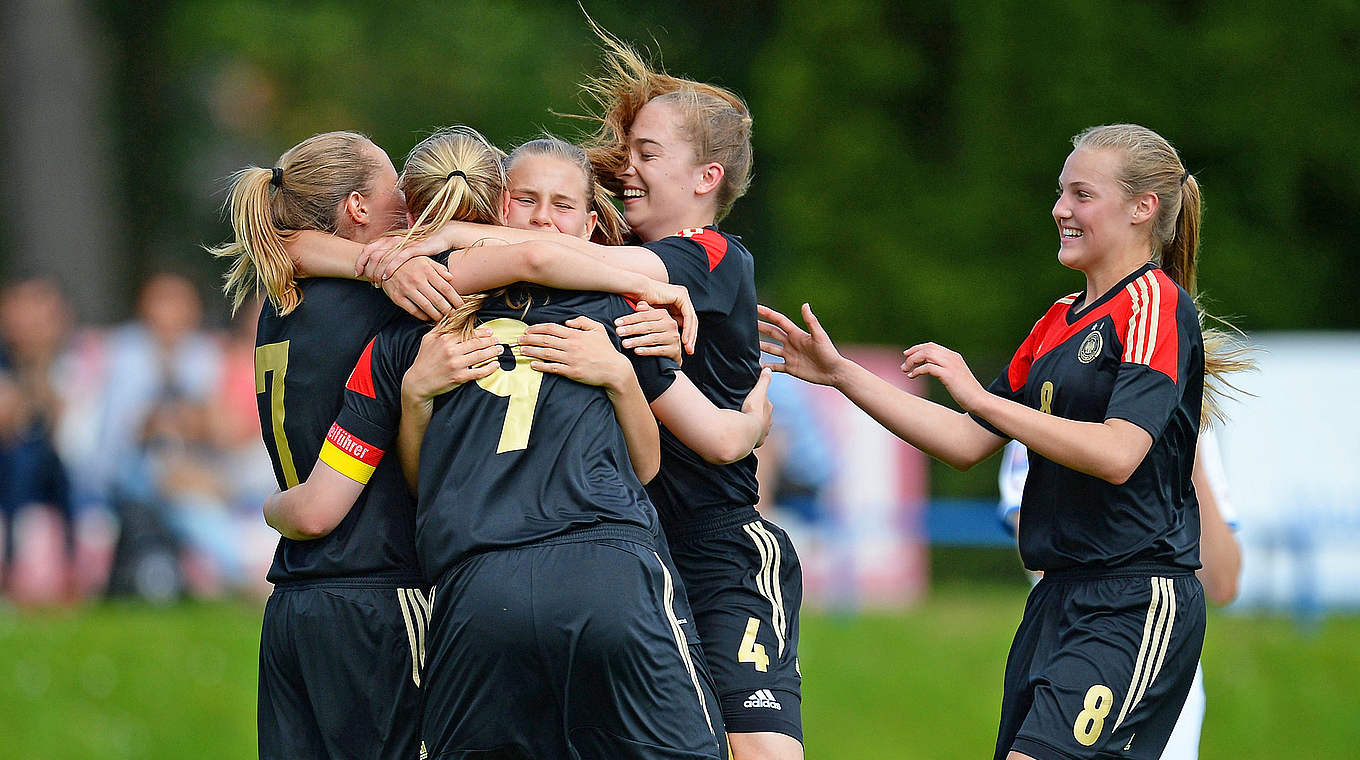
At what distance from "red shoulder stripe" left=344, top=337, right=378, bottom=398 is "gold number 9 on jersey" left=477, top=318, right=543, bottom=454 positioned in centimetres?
33

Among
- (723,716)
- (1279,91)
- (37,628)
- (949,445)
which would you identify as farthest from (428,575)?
(1279,91)

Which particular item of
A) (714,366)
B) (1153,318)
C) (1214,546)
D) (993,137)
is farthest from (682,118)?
(993,137)

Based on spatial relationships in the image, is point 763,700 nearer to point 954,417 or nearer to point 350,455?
point 954,417

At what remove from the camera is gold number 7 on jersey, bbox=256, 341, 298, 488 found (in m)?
3.95

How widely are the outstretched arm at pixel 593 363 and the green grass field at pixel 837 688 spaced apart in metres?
4.91

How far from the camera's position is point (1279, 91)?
14.1 metres

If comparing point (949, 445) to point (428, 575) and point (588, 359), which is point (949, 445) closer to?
point (588, 359)

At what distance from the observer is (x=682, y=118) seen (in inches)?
171

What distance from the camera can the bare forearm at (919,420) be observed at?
4.32 m

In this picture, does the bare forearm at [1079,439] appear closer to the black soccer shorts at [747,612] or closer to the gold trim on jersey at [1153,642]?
the gold trim on jersey at [1153,642]

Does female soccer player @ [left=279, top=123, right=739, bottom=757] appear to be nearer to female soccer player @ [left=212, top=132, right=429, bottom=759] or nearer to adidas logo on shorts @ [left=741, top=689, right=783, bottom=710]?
female soccer player @ [left=212, top=132, right=429, bottom=759]

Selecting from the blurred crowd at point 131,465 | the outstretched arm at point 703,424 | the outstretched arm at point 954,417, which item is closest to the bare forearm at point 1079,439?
the outstretched arm at point 954,417

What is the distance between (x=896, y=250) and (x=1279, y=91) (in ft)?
12.0

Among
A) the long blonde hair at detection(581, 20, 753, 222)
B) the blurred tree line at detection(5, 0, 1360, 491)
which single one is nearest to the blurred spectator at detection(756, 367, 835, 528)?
the blurred tree line at detection(5, 0, 1360, 491)
